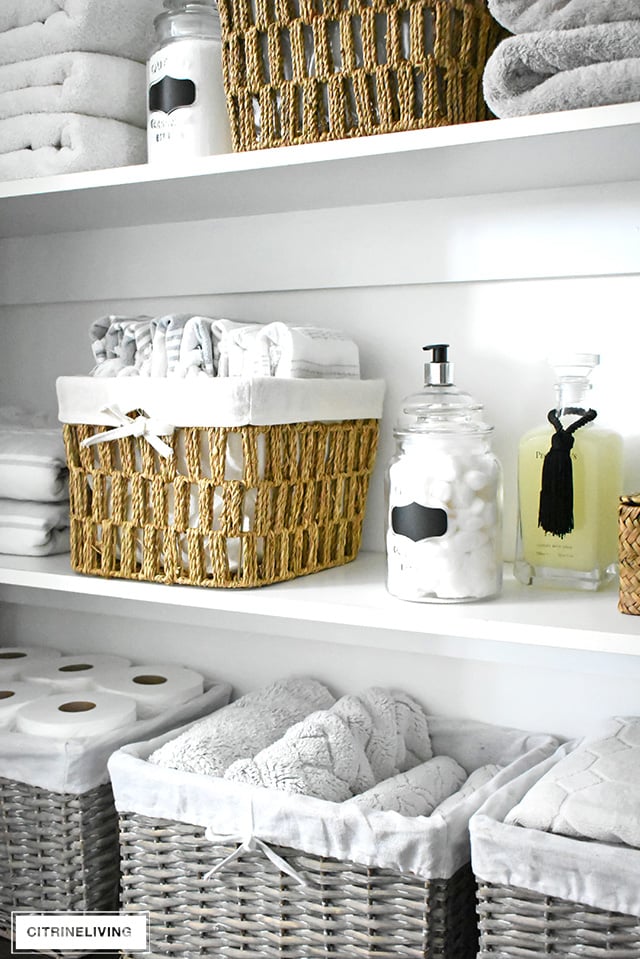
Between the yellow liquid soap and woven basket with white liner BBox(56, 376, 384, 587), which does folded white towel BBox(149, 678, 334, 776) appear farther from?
the yellow liquid soap

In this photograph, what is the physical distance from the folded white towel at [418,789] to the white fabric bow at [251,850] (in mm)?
89

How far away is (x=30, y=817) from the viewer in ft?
3.84

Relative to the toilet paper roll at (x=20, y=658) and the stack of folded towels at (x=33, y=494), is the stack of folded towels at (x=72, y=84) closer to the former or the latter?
the stack of folded towels at (x=33, y=494)

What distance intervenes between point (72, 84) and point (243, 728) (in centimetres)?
79

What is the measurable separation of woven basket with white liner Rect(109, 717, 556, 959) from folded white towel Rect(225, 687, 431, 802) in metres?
0.03

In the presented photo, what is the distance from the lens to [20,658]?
4.73 ft

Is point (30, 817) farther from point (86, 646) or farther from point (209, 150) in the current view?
point (209, 150)

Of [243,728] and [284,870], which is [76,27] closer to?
[243,728]

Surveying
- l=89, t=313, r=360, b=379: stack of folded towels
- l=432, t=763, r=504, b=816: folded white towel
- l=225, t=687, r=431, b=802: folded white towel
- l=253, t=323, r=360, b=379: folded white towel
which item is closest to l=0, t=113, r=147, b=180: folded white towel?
l=89, t=313, r=360, b=379: stack of folded towels

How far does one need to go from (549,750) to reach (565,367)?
0.43m

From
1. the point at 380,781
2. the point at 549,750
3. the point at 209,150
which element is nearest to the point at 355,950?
the point at 380,781

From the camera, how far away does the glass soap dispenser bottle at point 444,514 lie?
3.26 ft

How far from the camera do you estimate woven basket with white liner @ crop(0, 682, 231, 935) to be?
1.14 metres

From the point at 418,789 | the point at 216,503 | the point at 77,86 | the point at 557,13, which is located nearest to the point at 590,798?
the point at 418,789
